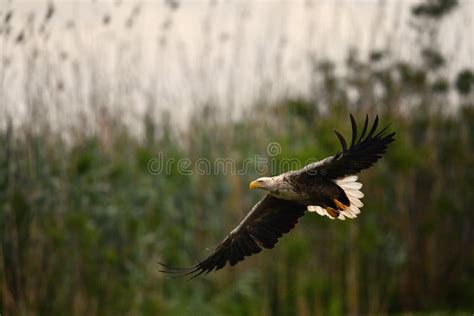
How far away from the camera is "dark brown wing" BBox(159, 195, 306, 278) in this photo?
5.23 m

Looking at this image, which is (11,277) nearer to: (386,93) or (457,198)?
(386,93)

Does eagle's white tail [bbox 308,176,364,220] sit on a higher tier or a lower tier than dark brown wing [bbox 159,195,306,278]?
higher

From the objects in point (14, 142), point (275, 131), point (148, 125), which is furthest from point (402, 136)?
point (14, 142)

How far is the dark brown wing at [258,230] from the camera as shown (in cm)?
523

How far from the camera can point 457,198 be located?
10.7 m

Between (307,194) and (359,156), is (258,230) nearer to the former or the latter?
(307,194)

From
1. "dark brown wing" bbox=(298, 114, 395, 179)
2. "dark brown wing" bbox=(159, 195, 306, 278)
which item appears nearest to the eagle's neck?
"dark brown wing" bbox=(298, 114, 395, 179)

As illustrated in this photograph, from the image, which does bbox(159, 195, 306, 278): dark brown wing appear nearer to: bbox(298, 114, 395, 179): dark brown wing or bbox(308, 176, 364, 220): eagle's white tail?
bbox(308, 176, 364, 220): eagle's white tail

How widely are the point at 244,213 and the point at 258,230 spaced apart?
3069 mm

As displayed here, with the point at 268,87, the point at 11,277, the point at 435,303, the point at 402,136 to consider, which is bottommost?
the point at 435,303

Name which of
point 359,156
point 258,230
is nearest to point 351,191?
point 359,156

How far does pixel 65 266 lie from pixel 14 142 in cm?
117

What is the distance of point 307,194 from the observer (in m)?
4.40

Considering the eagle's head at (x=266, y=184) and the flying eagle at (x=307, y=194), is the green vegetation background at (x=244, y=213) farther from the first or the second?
the eagle's head at (x=266, y=184)
